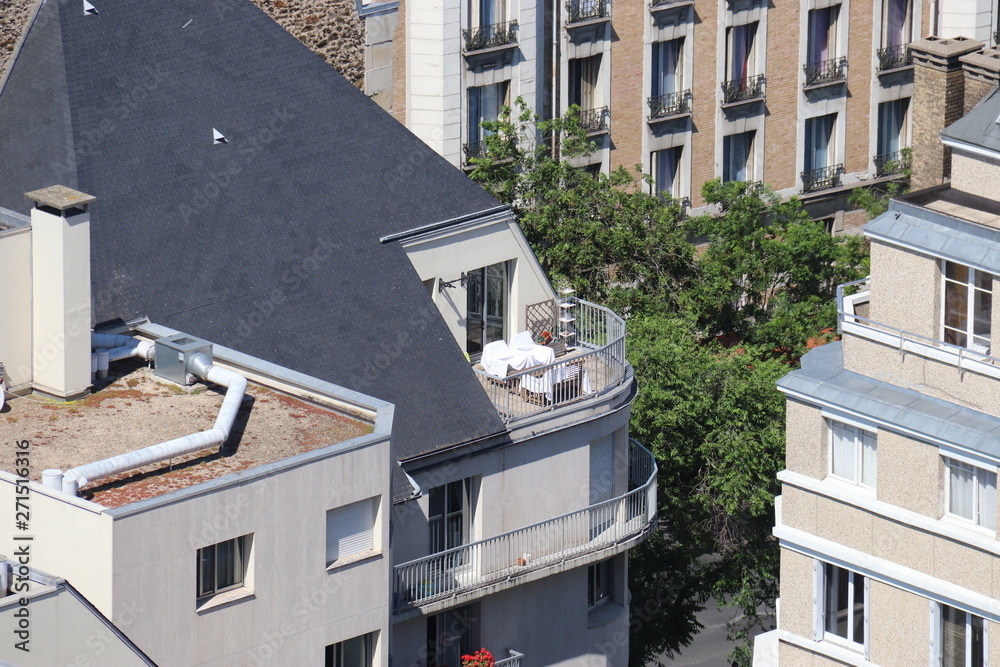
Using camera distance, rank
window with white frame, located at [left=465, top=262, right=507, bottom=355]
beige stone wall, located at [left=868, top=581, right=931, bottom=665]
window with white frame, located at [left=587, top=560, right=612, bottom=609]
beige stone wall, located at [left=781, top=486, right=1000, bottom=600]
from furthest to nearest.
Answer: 1. window with white frame, located at [left=587, top=560, right=612, bottom=609]
2. window with white frame, located at [left=465, top=262, right=507, bottom=355]
3. beige stone wall, located at [left=868, top=581, right=931, bottom=665]
4. beige stone wall, located at [left=781, top=486, right=1000, bottom=600]

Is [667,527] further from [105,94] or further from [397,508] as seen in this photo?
[105,94]

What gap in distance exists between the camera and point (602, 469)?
5347 centimetres

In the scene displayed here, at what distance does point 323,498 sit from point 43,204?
7.35 metres

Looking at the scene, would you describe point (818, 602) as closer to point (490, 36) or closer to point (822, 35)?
point (490, 36)

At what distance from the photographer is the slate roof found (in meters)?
48.9

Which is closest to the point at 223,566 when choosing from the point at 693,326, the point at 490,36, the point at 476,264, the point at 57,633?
the point at 57,633

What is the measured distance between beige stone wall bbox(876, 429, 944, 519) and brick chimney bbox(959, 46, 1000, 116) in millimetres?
7896

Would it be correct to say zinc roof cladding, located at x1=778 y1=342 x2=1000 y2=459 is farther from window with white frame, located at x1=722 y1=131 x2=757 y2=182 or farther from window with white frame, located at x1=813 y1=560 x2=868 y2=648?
window with white frame, located at x1=722 y1=131 x2=757 y2=182

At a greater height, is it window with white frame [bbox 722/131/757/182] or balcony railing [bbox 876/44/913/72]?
balcony railing [bbox 876/44/913/72]

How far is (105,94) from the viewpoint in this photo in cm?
5022

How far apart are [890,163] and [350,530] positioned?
1702 inches

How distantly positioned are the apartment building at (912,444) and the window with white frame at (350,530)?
781cm

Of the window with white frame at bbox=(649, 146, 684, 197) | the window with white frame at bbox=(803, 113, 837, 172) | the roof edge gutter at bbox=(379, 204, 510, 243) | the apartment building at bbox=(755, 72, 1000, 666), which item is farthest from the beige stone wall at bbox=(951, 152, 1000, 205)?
the window with white frame at bbox=(803, 113, 837, 172)

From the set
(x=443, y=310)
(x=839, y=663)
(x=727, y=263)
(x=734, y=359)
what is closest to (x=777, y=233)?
(x=727, y=263)
